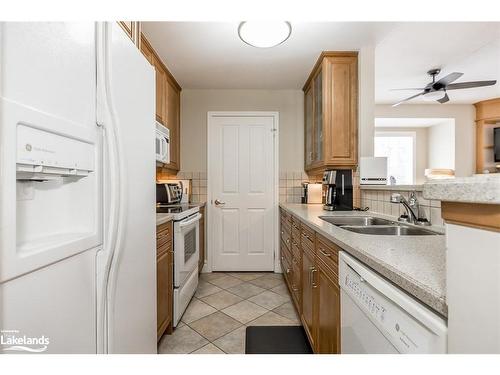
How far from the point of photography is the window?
579 centimetres

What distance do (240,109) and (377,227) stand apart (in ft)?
8.03

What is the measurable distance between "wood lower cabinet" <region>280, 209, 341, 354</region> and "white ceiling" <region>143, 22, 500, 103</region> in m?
1.71

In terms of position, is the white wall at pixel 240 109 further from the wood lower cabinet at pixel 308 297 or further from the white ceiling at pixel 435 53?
the wood lower cabinet at pixel 308 297

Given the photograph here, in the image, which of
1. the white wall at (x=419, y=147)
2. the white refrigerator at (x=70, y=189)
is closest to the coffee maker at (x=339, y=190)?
the white refrigerator at (x=70, y=189)

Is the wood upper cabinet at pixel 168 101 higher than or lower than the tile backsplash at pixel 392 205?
higher

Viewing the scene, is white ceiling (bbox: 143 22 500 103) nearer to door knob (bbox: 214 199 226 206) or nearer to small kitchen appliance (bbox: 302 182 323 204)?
small kitchen appliance (bbox: 302 182 323 204)

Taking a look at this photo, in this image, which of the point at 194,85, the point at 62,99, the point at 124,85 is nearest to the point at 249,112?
the point at 194,85

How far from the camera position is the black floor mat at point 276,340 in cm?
173

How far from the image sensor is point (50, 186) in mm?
774

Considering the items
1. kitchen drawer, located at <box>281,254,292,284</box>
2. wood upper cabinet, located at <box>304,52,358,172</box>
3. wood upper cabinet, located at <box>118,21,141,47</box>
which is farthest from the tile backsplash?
wood upper cabinet, located at <box>118,21,141,47</box>

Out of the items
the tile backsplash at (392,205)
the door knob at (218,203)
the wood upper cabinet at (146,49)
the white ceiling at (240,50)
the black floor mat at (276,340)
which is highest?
the white ceiling at (240,50)

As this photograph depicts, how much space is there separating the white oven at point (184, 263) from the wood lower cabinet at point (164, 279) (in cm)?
5

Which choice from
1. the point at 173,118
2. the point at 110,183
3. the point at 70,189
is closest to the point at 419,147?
the point at 173,118

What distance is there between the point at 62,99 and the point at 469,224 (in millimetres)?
1032
